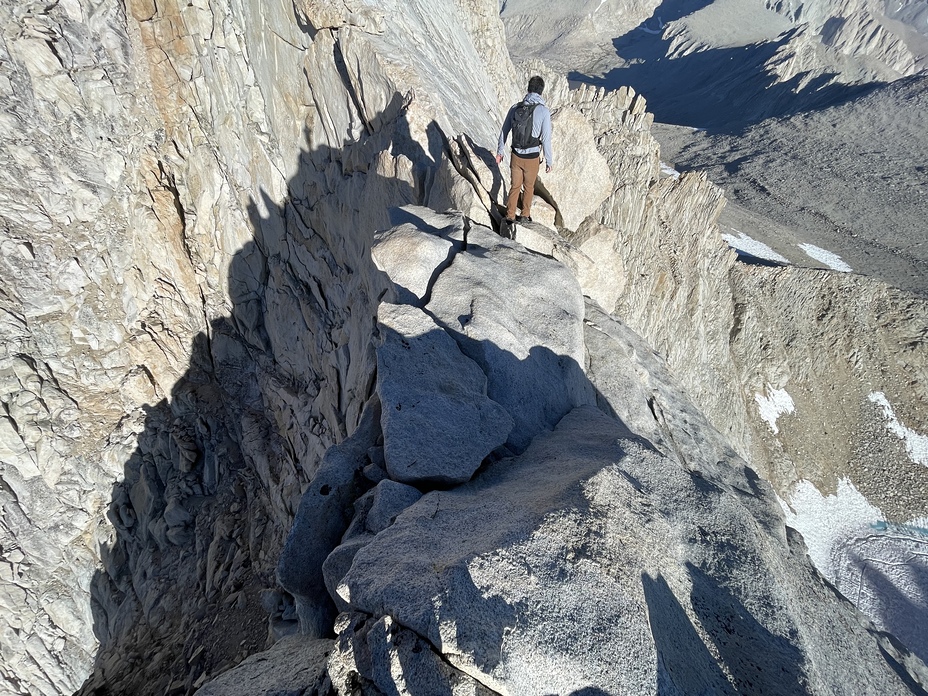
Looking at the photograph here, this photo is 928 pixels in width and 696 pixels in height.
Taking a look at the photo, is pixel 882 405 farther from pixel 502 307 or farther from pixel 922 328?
pixel 502 307

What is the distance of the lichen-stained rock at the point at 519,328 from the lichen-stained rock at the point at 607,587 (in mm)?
969

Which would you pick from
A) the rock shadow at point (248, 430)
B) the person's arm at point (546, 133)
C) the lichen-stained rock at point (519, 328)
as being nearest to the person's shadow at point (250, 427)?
the rock shadow at point (248, 430)

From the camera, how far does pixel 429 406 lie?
6.61 meters

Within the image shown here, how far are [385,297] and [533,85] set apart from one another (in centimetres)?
491

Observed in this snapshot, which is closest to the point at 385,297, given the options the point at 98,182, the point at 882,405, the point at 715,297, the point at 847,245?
the point at 98,182

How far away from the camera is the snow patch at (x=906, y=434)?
3412 cm

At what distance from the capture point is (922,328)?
119ft

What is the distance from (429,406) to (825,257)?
66.6 meters

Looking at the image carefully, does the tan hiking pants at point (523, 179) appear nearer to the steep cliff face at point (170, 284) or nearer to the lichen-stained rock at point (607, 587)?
the steep cliff face at point (170, 284)

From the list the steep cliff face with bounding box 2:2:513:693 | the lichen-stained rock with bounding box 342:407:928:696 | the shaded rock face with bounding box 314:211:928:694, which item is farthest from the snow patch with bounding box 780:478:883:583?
the steep cliff face with bounding box 2:2:513:693

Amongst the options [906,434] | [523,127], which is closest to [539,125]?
[523,127]

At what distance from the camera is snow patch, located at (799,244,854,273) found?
55328 millimetres

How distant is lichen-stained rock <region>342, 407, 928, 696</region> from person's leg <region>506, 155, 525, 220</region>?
5727mm

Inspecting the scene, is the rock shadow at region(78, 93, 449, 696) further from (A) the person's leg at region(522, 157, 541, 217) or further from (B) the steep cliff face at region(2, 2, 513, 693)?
(A) the person's leg at region(522, 157, 541, 217)
